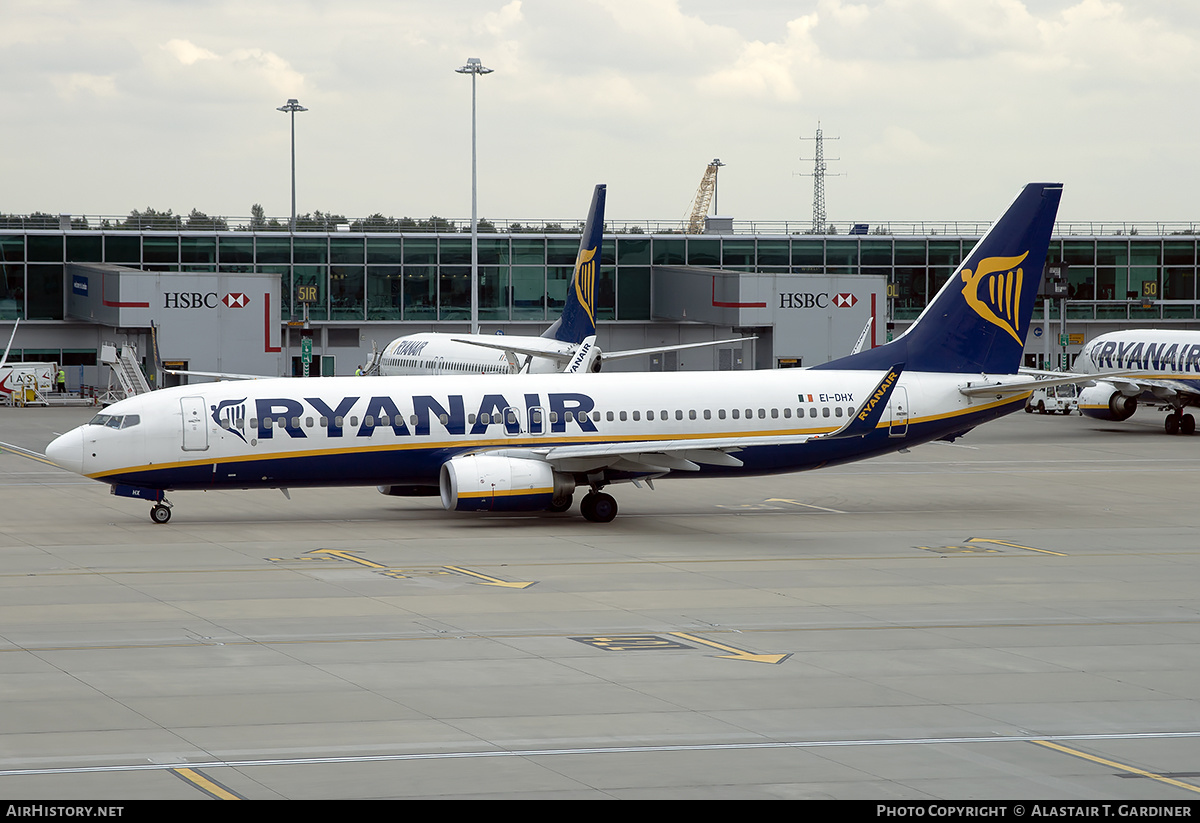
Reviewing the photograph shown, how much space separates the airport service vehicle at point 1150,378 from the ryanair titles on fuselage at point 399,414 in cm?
3574

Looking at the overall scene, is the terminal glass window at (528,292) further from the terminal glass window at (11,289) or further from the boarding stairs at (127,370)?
the terminal glass window at (11,289)

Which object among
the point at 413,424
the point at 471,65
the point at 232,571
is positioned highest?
the point at 471,65

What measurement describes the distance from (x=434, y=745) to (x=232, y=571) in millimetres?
13963

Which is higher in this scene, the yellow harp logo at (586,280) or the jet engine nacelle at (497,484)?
the yellow harp logo at (586,280)

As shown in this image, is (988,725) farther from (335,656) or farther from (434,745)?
(335,656)

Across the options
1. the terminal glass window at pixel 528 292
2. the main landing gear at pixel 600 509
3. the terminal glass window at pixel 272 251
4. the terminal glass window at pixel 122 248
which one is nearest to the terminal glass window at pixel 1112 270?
the terminal glass window at pixel 528 292

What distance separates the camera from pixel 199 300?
7862 cm

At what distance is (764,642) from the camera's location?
915 inches

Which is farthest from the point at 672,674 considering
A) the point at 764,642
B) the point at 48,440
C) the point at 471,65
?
the point at 471,65

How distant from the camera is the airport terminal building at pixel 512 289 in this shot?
79438 mm

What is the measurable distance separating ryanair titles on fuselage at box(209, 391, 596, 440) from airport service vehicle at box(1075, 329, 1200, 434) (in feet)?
117

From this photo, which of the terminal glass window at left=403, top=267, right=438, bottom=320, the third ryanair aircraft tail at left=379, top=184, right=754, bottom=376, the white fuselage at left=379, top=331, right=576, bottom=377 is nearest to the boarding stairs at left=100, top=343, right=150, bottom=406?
the white fuselage at left=379, top=331, right=576, bottom=377

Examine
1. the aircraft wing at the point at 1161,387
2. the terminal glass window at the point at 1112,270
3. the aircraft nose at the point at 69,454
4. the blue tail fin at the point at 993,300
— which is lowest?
the aircraft nose at the point at 69,454

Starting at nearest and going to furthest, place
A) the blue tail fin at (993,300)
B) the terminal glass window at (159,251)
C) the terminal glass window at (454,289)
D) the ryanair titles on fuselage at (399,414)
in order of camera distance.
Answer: the ryanair titles on fuselage at (399,414)
the blue tail fin at (993,300)
the terminal glass window at (159,251)
the terminal glass window at (454,289)
